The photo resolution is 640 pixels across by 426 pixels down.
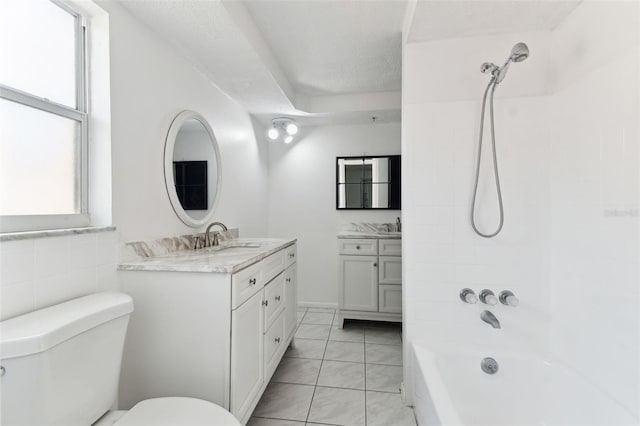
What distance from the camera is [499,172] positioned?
159 centimetres

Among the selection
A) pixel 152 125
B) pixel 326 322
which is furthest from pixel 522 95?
pixel 326 322

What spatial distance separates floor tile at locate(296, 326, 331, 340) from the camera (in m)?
2.58

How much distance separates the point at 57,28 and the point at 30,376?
1382mm

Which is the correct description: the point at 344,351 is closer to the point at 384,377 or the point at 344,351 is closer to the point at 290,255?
the point at 384,377

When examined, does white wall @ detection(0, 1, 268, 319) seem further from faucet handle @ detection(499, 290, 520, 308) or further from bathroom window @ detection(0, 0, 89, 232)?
faucet handle @ detection(499, 290, 520, 308)

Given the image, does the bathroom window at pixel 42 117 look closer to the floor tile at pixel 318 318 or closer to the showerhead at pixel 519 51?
the showerhead at pixel 519 51

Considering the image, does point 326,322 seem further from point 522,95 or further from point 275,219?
point 522,95

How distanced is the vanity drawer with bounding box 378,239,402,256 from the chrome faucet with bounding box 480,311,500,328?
1.13 meters

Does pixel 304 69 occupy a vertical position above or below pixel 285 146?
above

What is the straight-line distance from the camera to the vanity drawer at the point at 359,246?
274 cm

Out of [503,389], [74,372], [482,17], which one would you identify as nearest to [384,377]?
[503,389]

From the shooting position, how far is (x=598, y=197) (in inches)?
48.8

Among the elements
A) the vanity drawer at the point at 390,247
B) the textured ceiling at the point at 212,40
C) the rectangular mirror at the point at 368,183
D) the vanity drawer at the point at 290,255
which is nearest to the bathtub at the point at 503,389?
the vanity drawer at the point at 290,255

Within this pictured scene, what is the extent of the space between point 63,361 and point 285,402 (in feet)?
4.05
